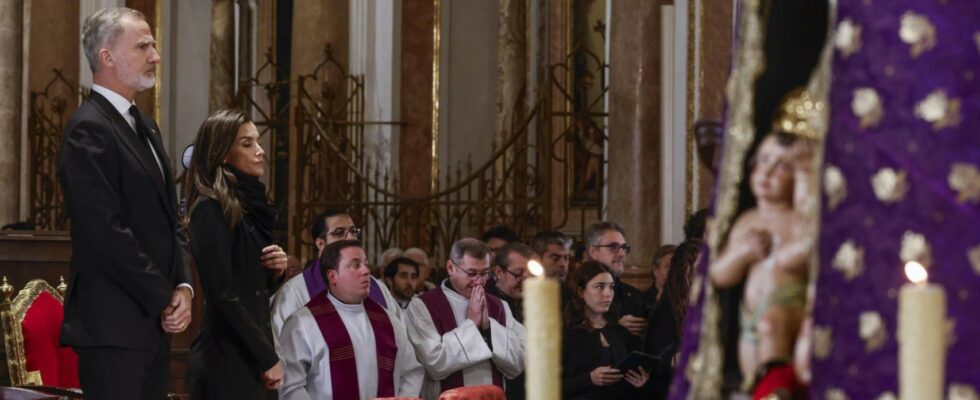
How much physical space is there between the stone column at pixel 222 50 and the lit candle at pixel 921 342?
60.7 feet

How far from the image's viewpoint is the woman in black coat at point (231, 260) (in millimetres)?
5305

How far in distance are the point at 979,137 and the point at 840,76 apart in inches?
6.6

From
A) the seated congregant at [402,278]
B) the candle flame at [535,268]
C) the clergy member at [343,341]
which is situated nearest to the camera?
the candle flame at [535,268]

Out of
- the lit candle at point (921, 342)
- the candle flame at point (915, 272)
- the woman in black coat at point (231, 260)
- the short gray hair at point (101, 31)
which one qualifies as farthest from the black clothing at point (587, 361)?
the lit candle at point (921, 342)

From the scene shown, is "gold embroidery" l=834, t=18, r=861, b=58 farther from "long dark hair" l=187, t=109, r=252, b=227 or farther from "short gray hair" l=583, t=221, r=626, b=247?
"short gray hair" l=583, t=221, r=626, b=247

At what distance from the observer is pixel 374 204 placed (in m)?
13.4

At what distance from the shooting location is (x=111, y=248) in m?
4.27

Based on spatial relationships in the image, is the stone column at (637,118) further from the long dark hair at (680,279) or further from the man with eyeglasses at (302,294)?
the man with eyeglasses at (302,294)

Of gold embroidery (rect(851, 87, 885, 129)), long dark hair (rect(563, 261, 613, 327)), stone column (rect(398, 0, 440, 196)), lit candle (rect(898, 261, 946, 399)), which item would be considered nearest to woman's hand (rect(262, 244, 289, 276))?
long dark hair (rect(563, 261, 613, 327))

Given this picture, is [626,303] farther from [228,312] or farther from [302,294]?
[228,312]

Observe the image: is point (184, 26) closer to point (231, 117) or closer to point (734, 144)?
point (231, 117)

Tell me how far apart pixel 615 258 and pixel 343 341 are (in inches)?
115

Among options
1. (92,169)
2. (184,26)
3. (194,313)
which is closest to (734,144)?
(92,169)

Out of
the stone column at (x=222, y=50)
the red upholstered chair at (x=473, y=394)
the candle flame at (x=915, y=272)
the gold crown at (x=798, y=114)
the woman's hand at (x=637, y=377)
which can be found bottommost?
the woman's hand at (x=637, y=377)
